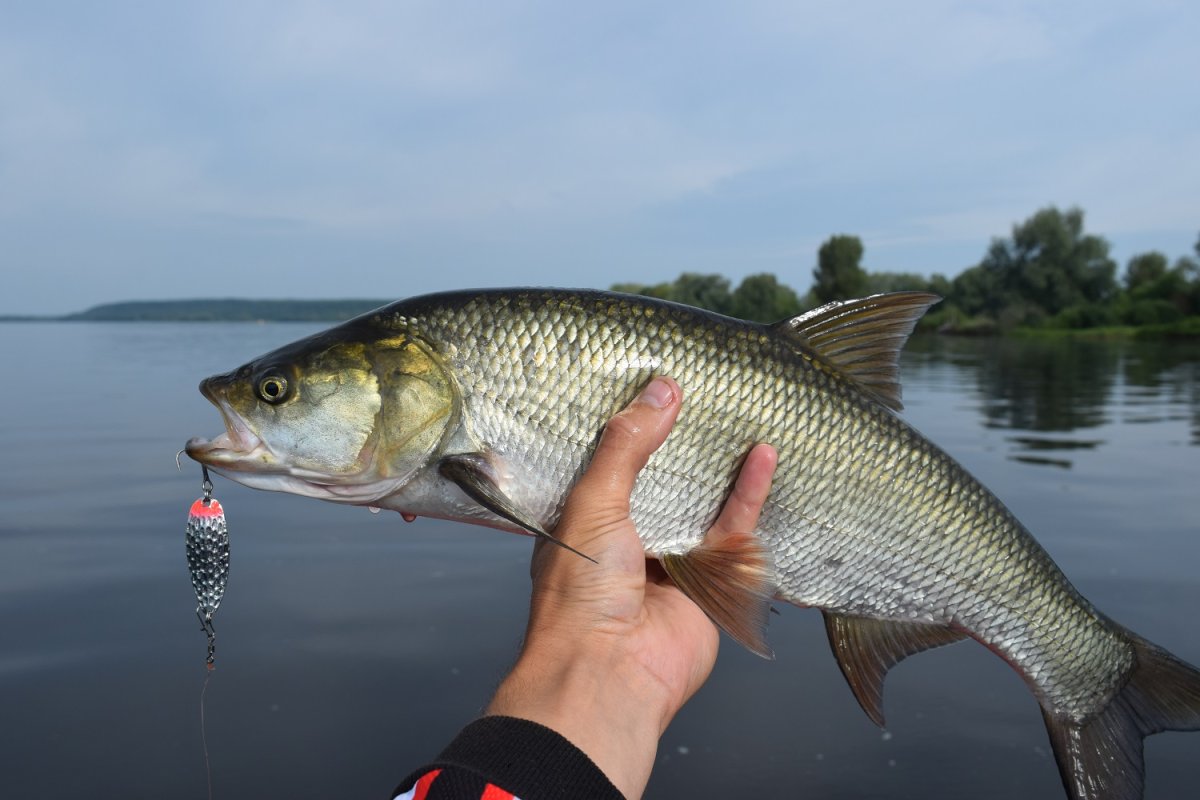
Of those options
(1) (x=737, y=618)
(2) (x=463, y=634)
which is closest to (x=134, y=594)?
(2) (x=463, y=634)

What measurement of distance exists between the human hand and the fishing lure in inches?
46.7

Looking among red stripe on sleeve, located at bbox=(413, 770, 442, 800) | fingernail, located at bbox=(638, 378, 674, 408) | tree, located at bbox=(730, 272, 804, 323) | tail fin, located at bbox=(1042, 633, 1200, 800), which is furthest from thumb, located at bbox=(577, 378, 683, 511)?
tree, located at bbox=(730, 272, 804, 323)

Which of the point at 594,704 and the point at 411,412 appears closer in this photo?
the point at 594,704

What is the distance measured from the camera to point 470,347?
291 centimetres

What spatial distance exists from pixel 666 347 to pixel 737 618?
3.06 feet

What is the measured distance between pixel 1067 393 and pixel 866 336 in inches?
936

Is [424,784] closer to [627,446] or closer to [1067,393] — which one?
[627,446]

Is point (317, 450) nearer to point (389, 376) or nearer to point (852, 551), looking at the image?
point (389, 376)

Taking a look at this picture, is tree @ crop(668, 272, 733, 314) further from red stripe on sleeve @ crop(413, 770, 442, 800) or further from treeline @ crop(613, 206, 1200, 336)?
red stripe on sleeve @ crop(413, 770, 442, 800)

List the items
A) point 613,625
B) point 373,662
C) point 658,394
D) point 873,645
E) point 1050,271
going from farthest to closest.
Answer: point 1050,271
point 373,662
point 873,645
point 658,394
point 613,625

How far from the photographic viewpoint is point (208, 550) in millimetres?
3121

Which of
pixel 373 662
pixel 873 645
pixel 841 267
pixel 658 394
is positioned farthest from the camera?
pixel 841 267

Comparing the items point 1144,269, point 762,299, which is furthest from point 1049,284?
point 762,299

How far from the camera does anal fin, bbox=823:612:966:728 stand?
320cm
